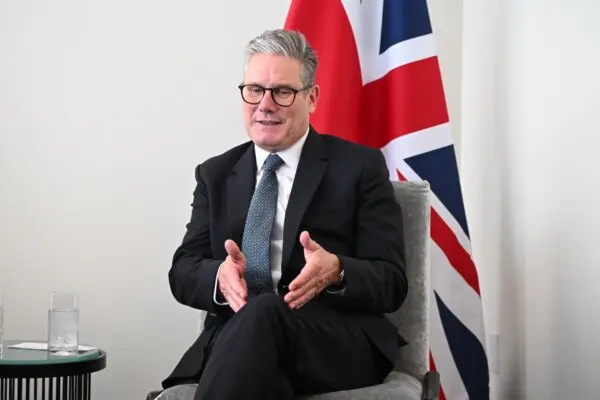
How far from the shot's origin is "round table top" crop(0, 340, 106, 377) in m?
2.26

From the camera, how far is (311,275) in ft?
6.00

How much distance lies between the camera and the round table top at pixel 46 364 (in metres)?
2.26

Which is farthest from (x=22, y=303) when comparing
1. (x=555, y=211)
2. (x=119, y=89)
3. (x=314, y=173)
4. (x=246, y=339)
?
(x=555, y=211)

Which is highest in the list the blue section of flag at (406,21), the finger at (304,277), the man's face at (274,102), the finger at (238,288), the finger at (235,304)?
the blue section of flag at (406,21)

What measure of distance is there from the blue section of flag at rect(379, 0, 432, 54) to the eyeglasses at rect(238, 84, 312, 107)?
2.36 ft

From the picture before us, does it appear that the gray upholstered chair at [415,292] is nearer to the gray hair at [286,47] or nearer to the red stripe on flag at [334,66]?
the gray hair at [286,47]

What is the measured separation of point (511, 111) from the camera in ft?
9.50

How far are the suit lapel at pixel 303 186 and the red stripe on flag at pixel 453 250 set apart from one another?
64cm

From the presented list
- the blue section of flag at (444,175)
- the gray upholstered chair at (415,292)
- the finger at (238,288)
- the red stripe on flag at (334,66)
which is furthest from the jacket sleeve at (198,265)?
the blue section of flag at (444,175)

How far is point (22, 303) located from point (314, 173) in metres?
1.40

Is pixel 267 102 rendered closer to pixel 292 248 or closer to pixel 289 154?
pixel 289 154

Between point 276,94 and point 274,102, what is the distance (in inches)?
0.9

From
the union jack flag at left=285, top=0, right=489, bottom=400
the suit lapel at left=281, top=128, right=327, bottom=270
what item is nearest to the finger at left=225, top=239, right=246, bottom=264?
the suit lapel at left=281, top=128, right=327, bottom=270

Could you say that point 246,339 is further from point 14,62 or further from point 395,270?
point 14,62
